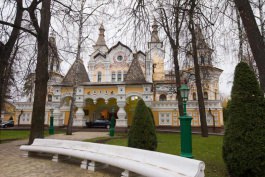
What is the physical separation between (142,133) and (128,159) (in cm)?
350

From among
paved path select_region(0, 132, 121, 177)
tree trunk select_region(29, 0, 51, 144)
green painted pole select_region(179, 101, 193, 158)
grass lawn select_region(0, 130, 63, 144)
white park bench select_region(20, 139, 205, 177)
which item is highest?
tree trunk select_region(29, 0, 51, 144)

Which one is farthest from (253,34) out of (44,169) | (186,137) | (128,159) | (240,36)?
(44,169)

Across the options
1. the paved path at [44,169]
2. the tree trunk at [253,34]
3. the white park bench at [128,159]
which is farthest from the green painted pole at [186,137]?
the tree trunk at [253,34]

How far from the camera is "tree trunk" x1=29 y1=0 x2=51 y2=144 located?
34.5ft

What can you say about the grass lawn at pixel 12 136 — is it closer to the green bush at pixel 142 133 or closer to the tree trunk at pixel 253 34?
the green bush at pixel 142 133

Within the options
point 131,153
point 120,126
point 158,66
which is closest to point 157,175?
point 131,153

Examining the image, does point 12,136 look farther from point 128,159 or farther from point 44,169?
point 128,159

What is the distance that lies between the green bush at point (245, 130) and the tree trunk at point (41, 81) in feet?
24.7

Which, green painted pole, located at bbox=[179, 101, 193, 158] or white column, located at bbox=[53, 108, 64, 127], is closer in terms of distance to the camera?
green painted pole, located at bbox=[179, 101, 193, 158]

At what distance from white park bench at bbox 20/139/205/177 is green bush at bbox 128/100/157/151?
7.22 ft

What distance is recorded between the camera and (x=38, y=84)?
35.0ft

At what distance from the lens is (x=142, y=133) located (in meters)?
9.34

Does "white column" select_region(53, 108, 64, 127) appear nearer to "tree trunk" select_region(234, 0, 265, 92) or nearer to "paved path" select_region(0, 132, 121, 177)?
"paved path" select_region(0, 132, 121, 177)

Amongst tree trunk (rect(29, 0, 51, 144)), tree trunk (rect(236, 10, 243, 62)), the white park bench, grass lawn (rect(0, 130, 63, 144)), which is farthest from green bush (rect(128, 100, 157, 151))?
grass lawn (rect(0, 130, 63, 144))
